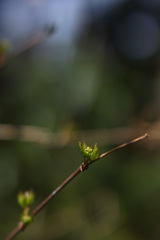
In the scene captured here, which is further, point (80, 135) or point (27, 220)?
point (80, 135)

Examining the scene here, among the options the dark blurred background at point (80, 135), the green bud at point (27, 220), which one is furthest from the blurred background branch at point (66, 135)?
the green bud at point (27, 220)

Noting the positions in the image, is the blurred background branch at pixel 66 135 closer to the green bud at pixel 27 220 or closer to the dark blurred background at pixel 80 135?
the dark blurred background at pixel 80 135

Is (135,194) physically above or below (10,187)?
below

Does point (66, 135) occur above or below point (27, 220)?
above

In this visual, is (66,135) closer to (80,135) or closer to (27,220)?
(80,135)

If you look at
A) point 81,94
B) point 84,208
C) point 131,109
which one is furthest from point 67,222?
point 131,109

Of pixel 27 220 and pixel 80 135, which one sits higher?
pixel 80 135

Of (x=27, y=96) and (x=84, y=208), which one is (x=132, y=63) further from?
(x=84, y=208)

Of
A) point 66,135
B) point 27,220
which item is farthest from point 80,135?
point 27,220
